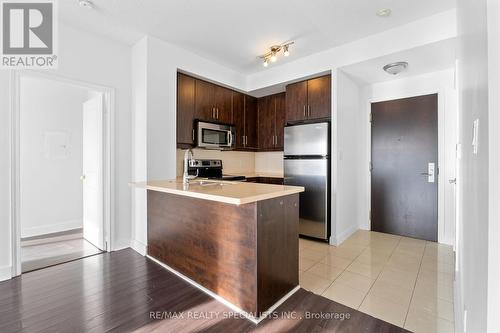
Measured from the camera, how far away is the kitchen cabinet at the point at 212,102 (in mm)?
3768

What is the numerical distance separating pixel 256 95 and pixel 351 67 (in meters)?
1.92

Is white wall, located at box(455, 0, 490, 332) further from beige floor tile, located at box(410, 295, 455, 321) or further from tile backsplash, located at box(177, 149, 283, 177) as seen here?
tile backsplash, located at box(177, 149, 283, 177)

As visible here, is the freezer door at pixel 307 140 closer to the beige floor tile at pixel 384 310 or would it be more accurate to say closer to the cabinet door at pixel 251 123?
the cabinet door at pixel 251 123

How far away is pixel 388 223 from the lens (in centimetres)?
390

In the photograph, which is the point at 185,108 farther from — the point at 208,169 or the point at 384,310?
the point at 384,310

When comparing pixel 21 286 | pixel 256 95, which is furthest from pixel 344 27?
pixel 21 286

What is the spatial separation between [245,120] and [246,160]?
3.20 feet

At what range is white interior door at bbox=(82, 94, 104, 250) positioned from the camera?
3.21 meters

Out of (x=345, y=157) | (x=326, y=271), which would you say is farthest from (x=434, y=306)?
(x=345, y=157)

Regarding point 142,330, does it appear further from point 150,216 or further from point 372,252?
point 372,252

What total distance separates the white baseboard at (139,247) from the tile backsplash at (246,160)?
5.60 ft

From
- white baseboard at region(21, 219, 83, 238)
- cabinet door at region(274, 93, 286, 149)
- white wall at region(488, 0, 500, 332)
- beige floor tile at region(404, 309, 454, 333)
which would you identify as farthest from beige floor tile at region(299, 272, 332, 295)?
white baseboard at region(21, 219, 83, 238)

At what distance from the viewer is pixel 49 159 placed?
4.16m

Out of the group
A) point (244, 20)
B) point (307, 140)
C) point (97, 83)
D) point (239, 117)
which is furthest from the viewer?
point (239, 117)
